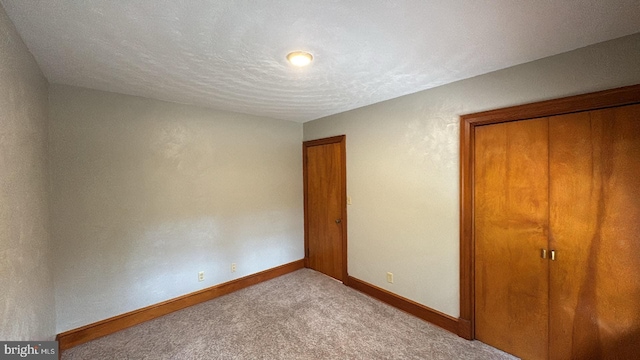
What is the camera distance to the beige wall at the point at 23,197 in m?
1.14

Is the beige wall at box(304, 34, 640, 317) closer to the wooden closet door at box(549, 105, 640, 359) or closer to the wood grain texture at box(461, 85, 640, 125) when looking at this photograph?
the wood grain texture at box(461, 85, 640, 125)

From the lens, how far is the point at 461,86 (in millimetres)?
2100

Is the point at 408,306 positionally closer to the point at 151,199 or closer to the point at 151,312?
the point at 151,312

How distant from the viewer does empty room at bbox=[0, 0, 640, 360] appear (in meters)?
1.30

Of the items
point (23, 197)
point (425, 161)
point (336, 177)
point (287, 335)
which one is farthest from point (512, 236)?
point (23, 197)

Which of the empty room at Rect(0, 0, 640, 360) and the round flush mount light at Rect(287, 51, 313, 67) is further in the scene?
the round flush mount light at Rect(287, 51, 313, 67)

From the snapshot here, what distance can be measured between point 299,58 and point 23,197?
1.92 meters

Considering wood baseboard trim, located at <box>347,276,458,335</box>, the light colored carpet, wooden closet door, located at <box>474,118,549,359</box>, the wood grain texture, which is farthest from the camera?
wood baseboard trim, located at <box>347,276,458,335</box>

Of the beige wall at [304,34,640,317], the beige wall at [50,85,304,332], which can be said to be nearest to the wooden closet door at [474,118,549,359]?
the beige wall at [304,34,640,317]

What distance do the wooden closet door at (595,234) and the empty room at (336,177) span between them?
0.04 ft

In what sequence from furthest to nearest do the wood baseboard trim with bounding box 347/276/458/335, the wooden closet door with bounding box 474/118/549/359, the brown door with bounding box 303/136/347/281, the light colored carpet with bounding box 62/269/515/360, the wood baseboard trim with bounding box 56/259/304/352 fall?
the brown door with bounding box 303/136/347/281 → the wood baseboard trim with bounding box 347/276/458/335 → the wood baseboard trim with bounding box 56/259/304/352 → the light colored carpet with bounding box 62/269/515/360 → the wooden closet door with bounding box 474/118/549/359

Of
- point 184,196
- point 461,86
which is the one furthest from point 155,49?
point 461,86

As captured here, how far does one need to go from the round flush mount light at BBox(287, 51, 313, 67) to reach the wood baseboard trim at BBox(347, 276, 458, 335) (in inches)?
101

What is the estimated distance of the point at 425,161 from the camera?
7.74ft
